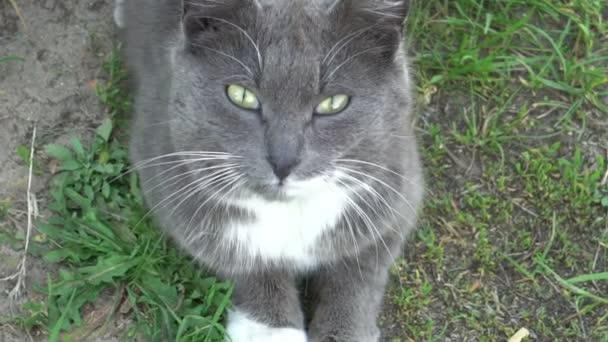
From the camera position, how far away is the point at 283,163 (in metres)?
1.78

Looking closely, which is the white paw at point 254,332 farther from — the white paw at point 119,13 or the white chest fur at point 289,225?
the white paw at point 119,13

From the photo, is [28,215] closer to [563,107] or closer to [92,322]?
[92,322]

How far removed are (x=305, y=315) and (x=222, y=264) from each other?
0.35 m

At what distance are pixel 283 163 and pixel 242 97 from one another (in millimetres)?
195

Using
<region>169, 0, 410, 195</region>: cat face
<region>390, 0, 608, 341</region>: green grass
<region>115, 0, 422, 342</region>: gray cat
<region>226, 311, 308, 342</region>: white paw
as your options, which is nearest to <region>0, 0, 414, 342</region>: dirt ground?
<region>115, 0, 422, 342</region>: gray cat

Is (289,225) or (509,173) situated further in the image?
(509,173)

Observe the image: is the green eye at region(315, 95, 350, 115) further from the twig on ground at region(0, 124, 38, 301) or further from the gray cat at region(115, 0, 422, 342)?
the twig on ground at region(0, 124, 38, 301)

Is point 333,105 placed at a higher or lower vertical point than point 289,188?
higher

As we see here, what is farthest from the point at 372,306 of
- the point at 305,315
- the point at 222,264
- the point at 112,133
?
the point at 112,133

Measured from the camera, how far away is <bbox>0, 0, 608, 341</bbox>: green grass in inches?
93.0

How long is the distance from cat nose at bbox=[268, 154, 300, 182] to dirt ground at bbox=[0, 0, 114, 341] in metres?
1.07

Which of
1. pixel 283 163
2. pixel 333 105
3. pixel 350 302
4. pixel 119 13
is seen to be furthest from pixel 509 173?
pixel 119 13

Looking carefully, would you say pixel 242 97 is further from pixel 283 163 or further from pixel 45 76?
pixel 45 76

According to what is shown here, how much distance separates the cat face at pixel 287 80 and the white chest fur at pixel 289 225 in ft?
0.45
